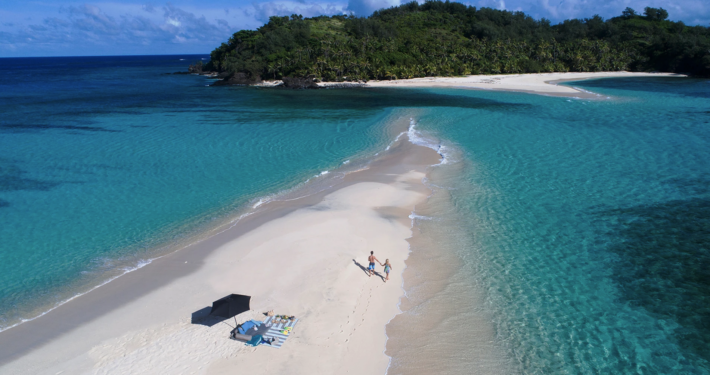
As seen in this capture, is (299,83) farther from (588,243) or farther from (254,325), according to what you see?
(254,325)

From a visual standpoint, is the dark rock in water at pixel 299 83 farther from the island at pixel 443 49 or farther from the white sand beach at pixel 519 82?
the white sand beach at pixel 519 82

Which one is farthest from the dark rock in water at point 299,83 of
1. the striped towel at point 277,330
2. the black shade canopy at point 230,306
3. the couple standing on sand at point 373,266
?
the striped towel at point 277,330

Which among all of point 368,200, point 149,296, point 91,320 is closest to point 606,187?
point 368,200

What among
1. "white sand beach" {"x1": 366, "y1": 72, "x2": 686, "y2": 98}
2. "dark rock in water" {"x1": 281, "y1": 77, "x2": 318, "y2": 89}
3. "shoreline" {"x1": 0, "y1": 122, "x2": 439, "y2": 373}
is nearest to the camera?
"shoreline" {"x1": 0, "y1": 122, "x2": 439, "y2": 373}

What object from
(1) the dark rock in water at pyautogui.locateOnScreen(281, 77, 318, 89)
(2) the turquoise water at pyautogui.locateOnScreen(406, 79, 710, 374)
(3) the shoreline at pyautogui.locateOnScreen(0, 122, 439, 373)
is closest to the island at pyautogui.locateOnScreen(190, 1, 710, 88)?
(1) the dark rock in water at pyautogui.locateOnScreen(281, 77, 318, 89)

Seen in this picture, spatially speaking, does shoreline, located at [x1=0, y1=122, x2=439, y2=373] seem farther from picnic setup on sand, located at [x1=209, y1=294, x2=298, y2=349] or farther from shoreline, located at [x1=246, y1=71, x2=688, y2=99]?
shoreline, located at [x1=246, y1=71, x2=688, y2=99]

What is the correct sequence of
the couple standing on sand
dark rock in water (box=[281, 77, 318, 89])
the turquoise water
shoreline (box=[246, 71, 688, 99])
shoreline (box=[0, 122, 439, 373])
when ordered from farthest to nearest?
dark rock in water (box=[281, 77, 318, 89])
shoreline (box=[246, 71, 688, 99])
the couple standing on sand
the turquoise water
shoreline (box=[0, 122, 439, 373])

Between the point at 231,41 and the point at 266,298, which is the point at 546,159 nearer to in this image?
the point at 266,298

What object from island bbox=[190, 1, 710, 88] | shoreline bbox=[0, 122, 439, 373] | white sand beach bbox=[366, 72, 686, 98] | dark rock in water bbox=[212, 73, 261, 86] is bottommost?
shoreline bbox=[0, 122, 439, 373]

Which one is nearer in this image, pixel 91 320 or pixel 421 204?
pixel 91 320
